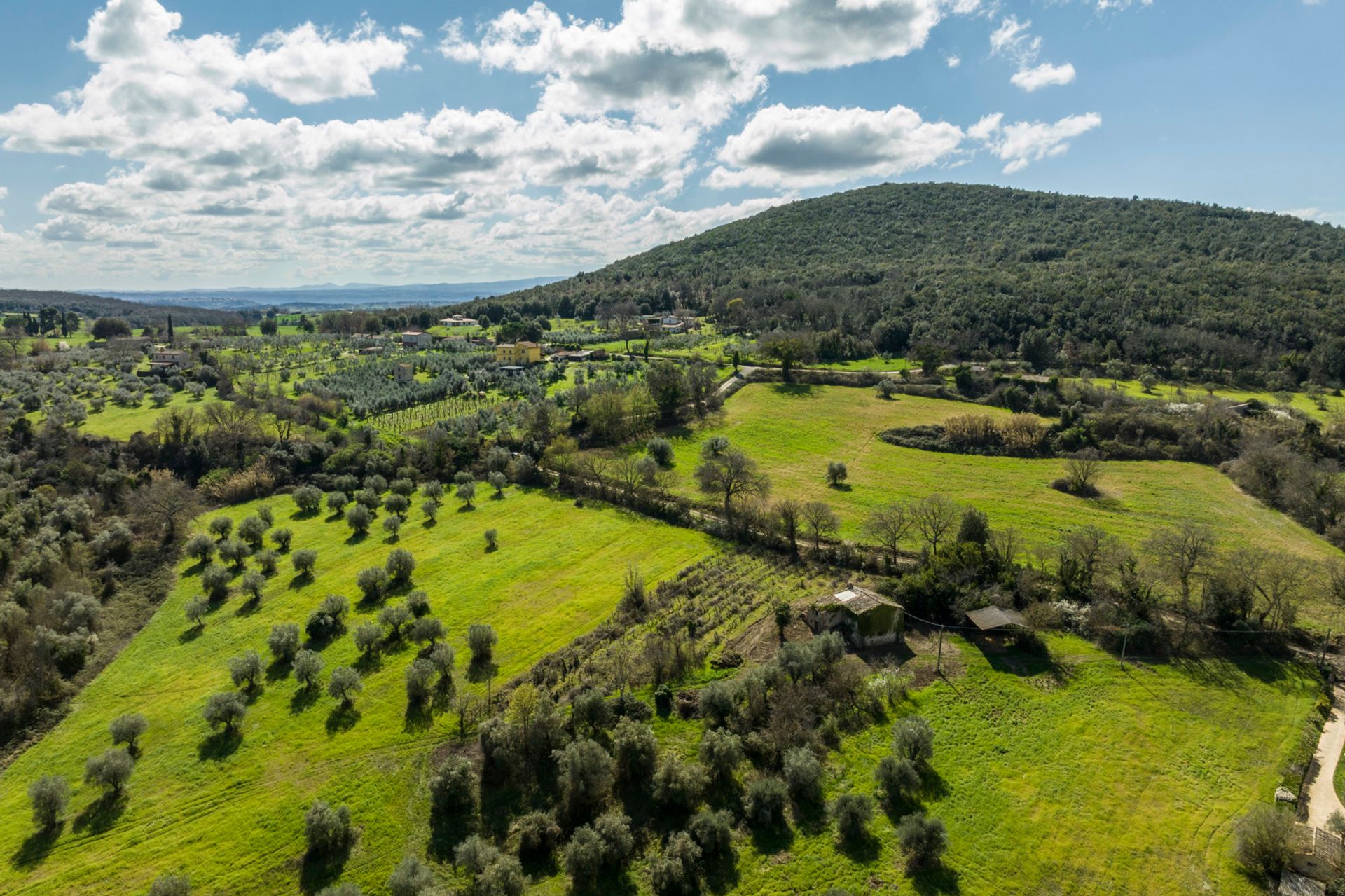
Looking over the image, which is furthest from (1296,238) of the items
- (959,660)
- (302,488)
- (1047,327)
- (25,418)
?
(25,418)

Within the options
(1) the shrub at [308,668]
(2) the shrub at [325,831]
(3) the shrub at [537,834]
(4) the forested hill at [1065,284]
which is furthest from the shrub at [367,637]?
(4) the forested hill at [1065,284]

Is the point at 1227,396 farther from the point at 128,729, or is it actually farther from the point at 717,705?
the point at 128,729

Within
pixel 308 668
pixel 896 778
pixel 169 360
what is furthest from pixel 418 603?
pixel 169 360

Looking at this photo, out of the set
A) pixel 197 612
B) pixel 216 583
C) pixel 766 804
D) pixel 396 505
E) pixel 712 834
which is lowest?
pixel 197 612

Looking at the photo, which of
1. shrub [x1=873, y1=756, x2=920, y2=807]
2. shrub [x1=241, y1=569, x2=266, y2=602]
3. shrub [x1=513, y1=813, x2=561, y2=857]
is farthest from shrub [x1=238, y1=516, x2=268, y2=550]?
shrub [x1=873, y1=756, x2=920, y2=807]

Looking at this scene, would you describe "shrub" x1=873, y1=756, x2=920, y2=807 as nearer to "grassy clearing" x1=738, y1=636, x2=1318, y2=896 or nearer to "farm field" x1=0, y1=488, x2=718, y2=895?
"grassy clearing" x1=738, y1=636, x2=1318, y2=896
